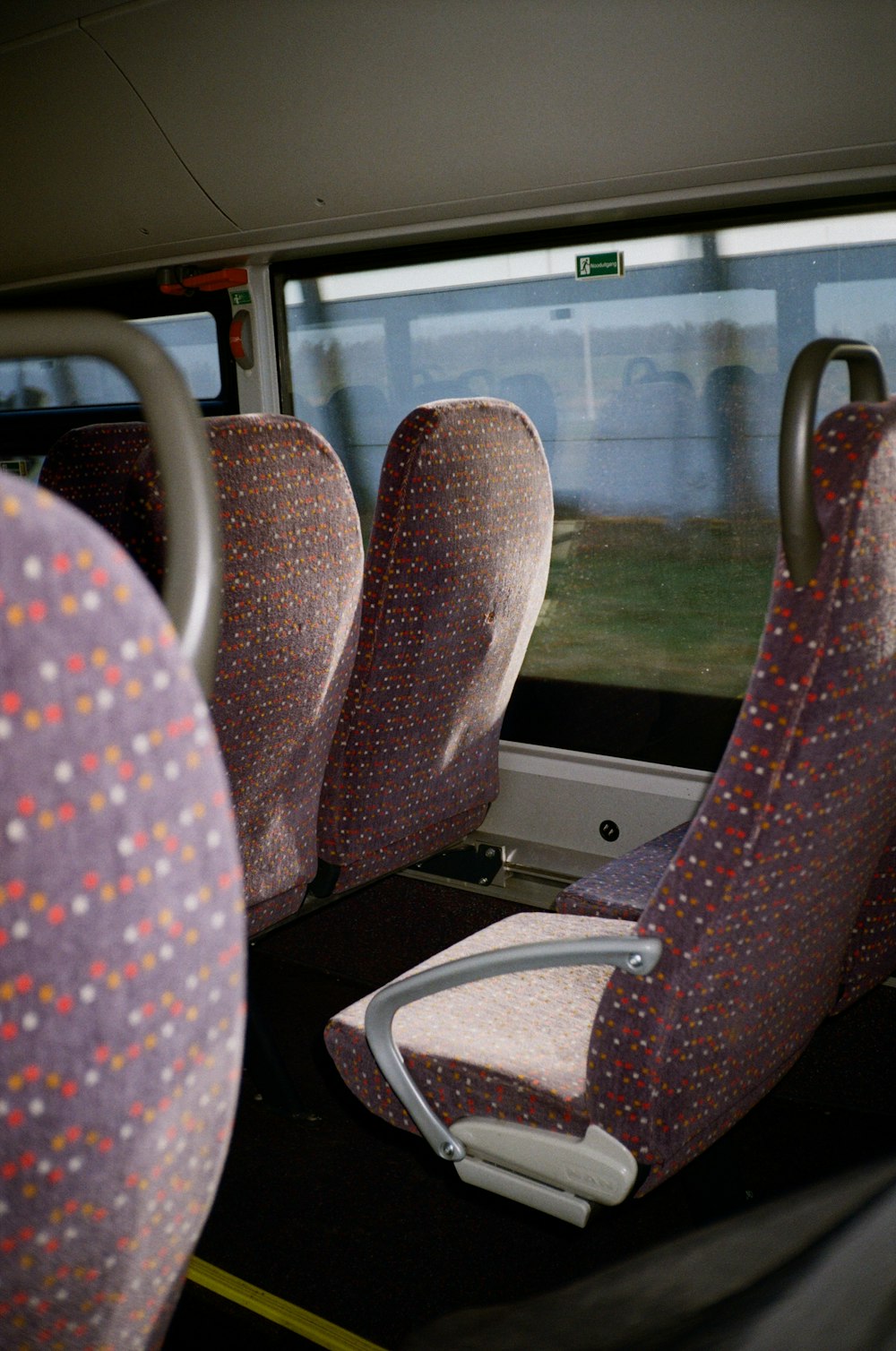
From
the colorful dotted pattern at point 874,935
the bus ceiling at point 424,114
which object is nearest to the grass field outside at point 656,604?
the bus ceiling at point 424,114

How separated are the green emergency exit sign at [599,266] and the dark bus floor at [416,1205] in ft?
5.62

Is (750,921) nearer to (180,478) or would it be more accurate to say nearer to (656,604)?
(180,478)

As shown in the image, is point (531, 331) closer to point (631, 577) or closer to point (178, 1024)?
point (631, 577)

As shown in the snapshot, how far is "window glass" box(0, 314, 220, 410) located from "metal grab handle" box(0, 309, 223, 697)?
9.25ft

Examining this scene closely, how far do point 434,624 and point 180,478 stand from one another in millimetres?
1442

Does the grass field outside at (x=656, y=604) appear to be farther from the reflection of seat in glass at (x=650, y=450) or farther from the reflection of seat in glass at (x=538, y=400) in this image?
the reflection of seat in glass at (x=538, y=400)

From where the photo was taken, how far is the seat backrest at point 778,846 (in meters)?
1.17

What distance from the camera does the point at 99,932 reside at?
0.64 metres

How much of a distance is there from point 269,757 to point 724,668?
1302 millimetres

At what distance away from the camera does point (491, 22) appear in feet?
7.33

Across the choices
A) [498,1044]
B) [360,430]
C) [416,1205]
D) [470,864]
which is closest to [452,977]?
[498,1044]

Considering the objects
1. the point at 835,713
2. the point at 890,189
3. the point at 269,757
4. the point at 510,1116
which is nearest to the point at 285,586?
the point at 269,757

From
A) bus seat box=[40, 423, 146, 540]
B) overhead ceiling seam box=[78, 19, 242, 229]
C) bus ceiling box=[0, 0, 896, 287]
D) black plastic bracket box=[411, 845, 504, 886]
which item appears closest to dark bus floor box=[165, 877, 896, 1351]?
black plastic bracket box=[411, 845, 504, 886]

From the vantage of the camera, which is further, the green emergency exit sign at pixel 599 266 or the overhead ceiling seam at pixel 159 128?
the green emergency exit sign at pixel 599 266
